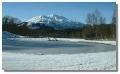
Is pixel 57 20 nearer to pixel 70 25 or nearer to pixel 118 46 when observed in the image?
pixel 70 25

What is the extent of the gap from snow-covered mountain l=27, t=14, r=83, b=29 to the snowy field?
178mm

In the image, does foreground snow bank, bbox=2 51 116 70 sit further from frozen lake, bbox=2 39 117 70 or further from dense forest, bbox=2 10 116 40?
dense forest, bbox=2 10 116 40

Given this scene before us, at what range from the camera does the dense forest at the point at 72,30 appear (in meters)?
8.32

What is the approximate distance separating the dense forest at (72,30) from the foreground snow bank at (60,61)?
25 centimetres

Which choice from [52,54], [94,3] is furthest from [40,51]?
[94,3]

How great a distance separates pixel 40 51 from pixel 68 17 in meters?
0.56

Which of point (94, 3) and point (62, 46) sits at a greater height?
point (94, 3)

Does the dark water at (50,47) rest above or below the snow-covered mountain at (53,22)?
below

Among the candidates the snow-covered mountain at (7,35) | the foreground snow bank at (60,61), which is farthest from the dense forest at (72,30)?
the foreground snow bank at (60,61)

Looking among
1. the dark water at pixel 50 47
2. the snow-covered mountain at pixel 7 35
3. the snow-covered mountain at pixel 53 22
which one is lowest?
the dark water at pixel 50 47

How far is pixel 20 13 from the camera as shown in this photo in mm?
8344

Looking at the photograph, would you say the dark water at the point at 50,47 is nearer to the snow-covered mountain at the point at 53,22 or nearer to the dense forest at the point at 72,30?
the dense forest at the point at 72,30

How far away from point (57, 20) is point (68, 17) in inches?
5.8

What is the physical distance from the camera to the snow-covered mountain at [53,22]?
8320mm
